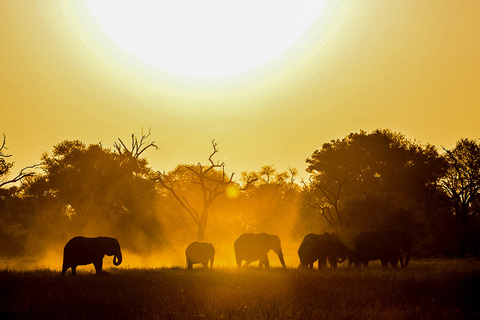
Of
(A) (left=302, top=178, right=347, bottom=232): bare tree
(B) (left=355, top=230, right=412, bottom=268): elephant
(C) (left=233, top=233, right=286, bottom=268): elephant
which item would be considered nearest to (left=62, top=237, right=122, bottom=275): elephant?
(C) (left=233, top=233, right=286, bottom=268): elephant

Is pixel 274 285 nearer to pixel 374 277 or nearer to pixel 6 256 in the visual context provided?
pixel 374 277

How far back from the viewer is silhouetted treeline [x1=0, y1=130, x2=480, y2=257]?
36.9 metres

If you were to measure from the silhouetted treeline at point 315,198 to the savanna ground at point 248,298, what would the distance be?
16.8 m

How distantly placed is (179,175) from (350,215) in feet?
131

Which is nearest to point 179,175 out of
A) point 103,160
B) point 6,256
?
point 103,160

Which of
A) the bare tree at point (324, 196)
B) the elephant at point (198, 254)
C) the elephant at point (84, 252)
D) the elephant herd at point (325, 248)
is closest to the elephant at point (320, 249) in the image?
the elephant herd at point (325, 248)

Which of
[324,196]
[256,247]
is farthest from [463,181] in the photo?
[256,247]

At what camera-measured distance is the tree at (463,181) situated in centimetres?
3697

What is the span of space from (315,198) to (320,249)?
25.9 meters

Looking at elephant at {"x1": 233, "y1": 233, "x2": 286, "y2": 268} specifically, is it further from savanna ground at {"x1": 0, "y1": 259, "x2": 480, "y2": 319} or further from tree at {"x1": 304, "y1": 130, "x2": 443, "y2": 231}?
tree at {"x1": 304, "y1": 130, "x2": 443, "y2": 231}

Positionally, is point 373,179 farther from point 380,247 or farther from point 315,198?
point 380,247

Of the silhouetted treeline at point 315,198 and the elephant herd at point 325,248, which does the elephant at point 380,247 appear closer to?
the elephant herd at point 325,248

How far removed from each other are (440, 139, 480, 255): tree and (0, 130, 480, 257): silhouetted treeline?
0.10 meters

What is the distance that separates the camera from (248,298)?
35.9 feet
